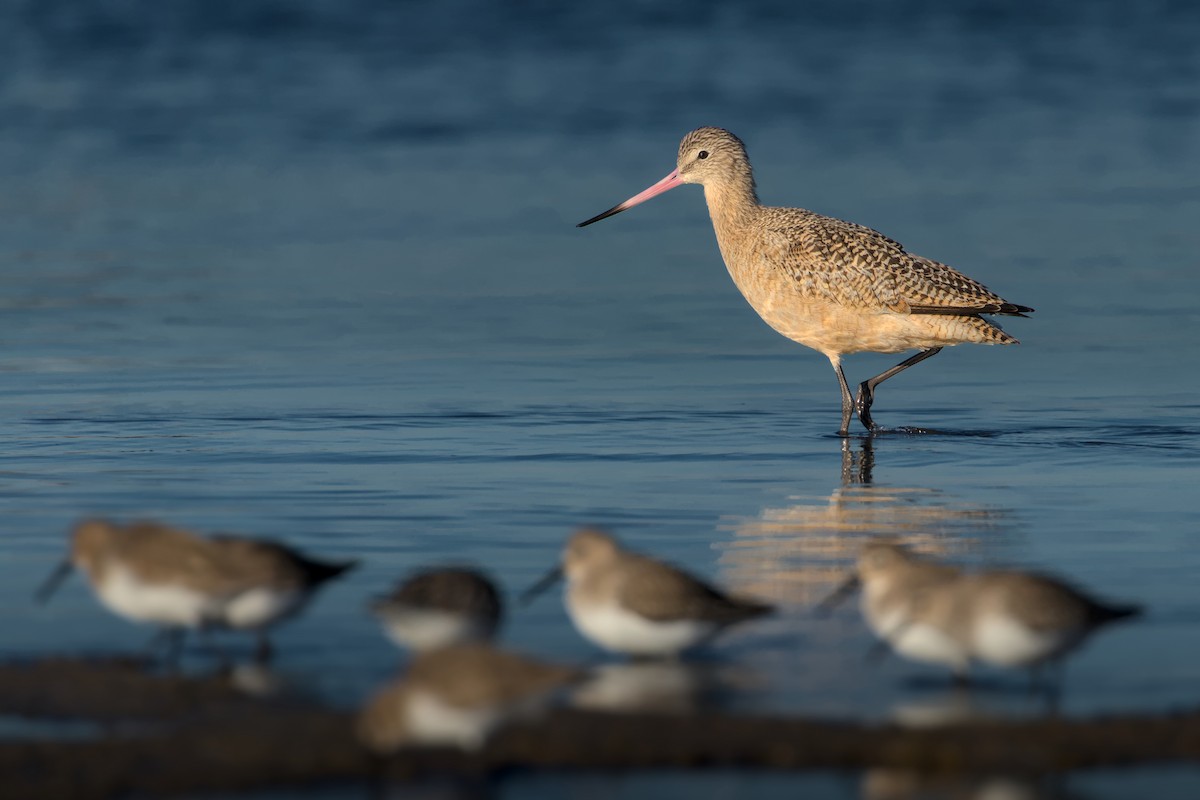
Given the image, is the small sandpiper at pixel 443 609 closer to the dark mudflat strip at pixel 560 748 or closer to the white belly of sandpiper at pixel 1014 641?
the dark mudflat strip at pixel 560 748

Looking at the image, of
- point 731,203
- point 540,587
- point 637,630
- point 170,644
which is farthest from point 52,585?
point 731,203

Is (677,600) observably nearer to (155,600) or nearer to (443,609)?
(443,609)

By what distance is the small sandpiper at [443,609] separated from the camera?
19.8 ft

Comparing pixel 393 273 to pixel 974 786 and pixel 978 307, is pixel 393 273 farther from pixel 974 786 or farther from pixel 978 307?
pixel 974 786

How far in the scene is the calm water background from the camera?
7.69m

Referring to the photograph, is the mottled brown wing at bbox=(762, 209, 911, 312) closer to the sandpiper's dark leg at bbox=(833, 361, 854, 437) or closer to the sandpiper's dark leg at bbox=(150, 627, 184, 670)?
the sandpiper's dark leg at bbox=(833, 361, 854, 437)

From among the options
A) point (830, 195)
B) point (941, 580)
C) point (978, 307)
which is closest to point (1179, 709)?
point (941, 580)

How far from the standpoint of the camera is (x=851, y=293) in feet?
38.6

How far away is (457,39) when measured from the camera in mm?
35625

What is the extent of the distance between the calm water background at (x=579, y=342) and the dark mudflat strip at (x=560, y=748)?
0.51ft

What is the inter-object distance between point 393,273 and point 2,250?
12.5 feet

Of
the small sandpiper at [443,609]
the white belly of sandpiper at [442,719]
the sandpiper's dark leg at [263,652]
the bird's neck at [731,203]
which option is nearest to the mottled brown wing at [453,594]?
the small sandpiper at [443,609]

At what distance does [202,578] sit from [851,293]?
641cm

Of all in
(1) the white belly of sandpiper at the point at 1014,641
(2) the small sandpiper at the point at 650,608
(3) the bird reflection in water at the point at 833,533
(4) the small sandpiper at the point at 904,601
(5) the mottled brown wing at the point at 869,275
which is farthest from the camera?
(5) the mottled brown wing at the point at 869,275
